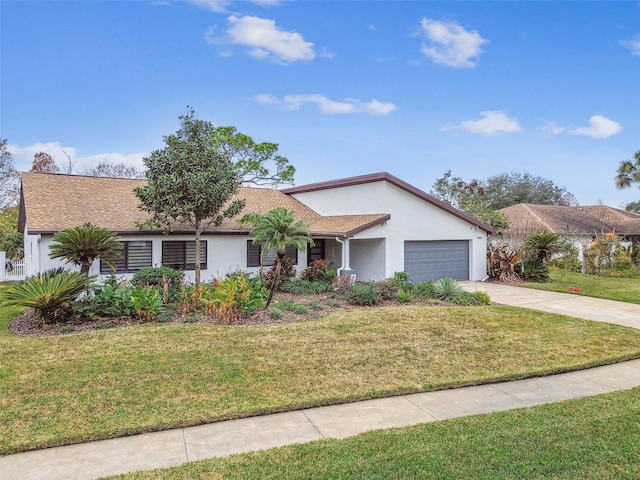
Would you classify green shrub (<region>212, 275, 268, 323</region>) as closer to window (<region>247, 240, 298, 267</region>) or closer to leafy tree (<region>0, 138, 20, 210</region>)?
window (<region>247, 240, 298, 267</region>)

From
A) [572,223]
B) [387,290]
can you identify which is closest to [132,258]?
[387,290]

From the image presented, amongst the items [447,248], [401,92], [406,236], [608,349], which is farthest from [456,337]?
[401,92]

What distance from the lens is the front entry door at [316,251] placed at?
19.0 meters

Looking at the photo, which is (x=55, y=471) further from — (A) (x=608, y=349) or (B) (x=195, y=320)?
(A) (x=608, y=349)

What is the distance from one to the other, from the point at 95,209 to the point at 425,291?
1237 centimetres

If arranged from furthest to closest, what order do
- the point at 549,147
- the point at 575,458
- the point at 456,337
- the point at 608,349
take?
the point at 549,147 < the point at 456,337 < the point at 608,349 < the point at 575,458

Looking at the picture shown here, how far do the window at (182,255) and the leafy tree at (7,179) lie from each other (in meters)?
23.2

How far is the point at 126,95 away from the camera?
20453 millimetres

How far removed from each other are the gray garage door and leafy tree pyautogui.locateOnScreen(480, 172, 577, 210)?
3237 centimetres

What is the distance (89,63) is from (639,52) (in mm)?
22875

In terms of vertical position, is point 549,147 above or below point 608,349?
above

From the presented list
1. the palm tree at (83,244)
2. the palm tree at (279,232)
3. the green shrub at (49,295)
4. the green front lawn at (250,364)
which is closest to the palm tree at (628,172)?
the green front lawn at (250,364)

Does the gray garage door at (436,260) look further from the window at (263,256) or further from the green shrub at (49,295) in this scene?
the green shrub at (49,295)

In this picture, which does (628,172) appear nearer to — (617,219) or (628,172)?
(628,172)
